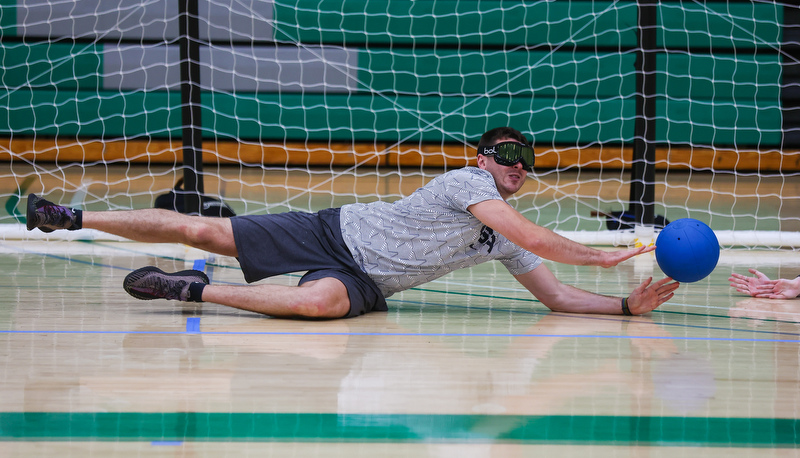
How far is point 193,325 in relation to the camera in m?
2.42

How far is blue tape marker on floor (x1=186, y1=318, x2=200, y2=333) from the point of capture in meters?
2.36

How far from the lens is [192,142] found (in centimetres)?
452

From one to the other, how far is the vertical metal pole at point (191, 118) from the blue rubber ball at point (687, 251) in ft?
9.07

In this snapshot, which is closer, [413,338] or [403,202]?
[413,338]

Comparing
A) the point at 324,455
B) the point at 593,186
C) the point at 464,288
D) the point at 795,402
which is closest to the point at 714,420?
the point at 795,402

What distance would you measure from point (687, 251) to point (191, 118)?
3.01 m

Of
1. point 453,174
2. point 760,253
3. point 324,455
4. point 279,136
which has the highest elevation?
point 279,136

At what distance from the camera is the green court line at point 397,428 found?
4.92 ft

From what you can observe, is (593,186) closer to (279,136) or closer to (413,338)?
(279,136)

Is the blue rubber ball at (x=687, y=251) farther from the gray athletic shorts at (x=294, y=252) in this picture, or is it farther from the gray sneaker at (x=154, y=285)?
the gray sneaker at (x=154, y=285)

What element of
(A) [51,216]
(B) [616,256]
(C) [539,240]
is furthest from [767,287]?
(A) [51,216]

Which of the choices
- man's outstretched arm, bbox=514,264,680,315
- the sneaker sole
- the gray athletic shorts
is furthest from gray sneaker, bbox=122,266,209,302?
man's outstretched arm, bbox=514,264,680,315

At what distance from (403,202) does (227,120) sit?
20.3 feet

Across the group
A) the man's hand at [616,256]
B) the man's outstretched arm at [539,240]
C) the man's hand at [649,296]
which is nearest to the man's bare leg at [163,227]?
the man's outstretched arm at [539,240]
